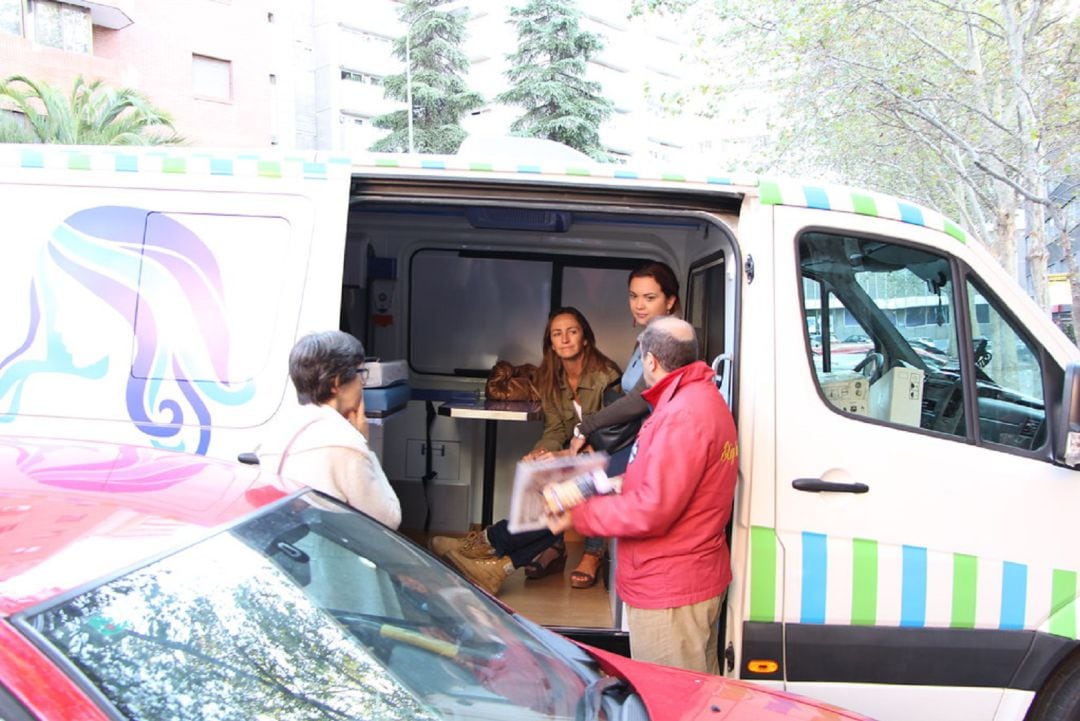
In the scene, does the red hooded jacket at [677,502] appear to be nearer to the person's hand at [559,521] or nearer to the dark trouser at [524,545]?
the person's hand at [559,521]

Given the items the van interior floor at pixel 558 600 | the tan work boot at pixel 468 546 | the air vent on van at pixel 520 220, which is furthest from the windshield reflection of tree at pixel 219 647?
the tan work boot at pixel 468 546

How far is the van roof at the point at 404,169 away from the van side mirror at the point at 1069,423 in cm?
62

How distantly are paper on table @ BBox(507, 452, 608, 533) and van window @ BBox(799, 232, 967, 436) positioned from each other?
36.0 inches

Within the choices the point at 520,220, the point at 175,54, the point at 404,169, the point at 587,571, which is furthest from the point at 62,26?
the point at 404,169

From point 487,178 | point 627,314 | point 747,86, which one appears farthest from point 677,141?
point 487,178

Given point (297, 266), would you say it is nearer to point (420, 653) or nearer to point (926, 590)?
point (420, 653)

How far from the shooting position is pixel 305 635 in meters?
1.59

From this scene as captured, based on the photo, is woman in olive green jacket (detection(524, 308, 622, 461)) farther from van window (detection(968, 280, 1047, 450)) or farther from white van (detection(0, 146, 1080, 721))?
van window (detection(968, 280, 1047, 450))

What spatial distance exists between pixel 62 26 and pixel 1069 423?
24928 millimetres

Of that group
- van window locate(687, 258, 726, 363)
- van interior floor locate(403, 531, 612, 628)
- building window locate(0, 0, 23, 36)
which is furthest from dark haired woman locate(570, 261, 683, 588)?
building window locate(0, 0, 23, 36)

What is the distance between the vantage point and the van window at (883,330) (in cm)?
292

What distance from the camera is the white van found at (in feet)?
9.14

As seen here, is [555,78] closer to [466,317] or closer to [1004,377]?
[466,317]

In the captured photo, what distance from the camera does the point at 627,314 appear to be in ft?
19.5
